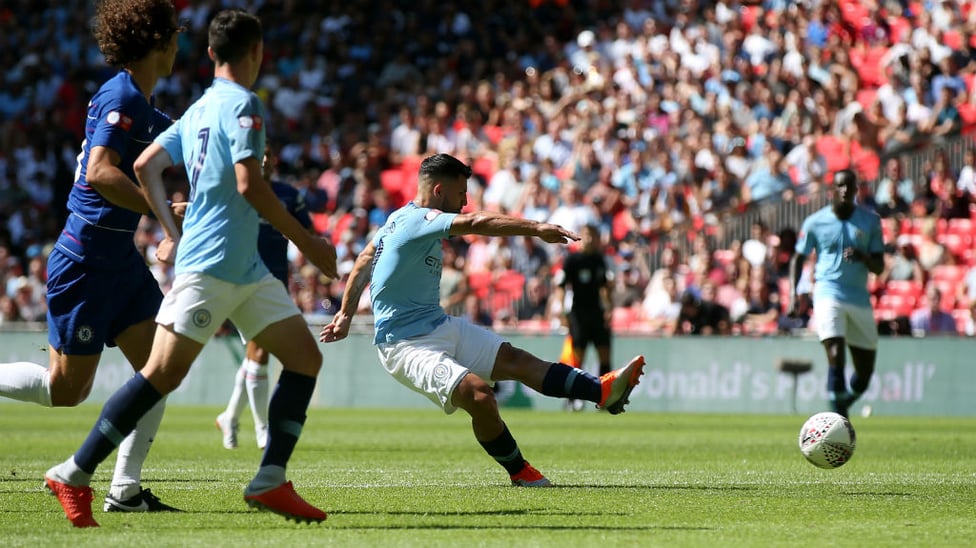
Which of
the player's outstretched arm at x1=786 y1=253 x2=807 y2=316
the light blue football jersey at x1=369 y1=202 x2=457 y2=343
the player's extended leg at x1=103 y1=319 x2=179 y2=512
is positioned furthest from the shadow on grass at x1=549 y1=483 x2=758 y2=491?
the player's outstretched arm at x1=786 y1=253 x2=807 y2=316

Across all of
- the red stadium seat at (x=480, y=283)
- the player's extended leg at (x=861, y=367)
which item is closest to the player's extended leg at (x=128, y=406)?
the player's extended leg at (x=861, y=367)

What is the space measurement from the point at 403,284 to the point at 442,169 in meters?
0.74

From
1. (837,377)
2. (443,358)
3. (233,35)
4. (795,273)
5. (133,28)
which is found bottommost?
(837,377)

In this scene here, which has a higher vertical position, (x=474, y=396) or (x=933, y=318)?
(x=933, y=318)

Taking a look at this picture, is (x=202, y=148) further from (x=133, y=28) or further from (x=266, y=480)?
(x=266, y=480)

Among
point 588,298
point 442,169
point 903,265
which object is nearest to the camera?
point 442,169

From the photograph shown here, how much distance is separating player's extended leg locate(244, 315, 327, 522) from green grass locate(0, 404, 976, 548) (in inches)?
5.8

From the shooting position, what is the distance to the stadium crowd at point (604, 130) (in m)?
22.8

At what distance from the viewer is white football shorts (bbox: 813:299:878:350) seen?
14.9 meters

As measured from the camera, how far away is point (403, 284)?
9273 millimetres

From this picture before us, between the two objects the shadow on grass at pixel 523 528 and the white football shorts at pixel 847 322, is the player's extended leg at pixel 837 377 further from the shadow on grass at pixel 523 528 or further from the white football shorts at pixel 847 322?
the shadow on grass at pixel 523 528

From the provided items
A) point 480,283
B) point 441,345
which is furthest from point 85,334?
point 480,283

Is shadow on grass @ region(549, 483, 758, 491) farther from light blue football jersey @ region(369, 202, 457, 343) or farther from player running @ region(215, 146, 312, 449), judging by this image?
player running @ region(215, 146, 312, 449)

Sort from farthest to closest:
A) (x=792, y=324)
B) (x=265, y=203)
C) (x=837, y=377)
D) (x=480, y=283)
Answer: (x=480, y=283) < (x=792, y=324) < (x=837, y=377) < (x=265, y=203)
